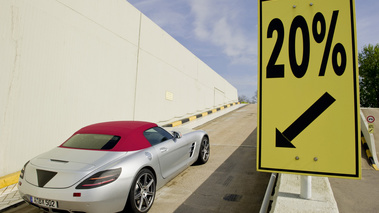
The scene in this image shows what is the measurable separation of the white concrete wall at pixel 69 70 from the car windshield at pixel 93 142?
2663 millimetres

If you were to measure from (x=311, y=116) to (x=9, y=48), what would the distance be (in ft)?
21.6

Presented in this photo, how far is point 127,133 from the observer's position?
392 centimetres

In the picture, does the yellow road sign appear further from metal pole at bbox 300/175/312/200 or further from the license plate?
the license plate

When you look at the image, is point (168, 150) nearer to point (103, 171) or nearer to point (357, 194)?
point (103, 171)

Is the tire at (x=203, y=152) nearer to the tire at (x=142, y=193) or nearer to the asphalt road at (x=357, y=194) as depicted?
the tire at (x=142, y=193)

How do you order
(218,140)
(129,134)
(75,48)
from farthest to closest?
(218,140) < (75,48) < (129,134)

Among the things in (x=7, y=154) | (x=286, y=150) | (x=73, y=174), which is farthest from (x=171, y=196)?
(x=7, y=154)

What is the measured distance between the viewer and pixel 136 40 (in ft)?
35.1

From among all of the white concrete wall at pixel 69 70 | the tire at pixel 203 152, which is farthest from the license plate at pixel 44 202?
the tire at pixel 203 152

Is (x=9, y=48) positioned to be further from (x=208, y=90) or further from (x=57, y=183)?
(x=208, y=90)

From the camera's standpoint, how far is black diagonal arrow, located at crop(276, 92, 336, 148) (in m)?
1.57

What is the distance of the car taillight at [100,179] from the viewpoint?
2873mm

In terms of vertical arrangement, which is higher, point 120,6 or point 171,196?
point 120,6

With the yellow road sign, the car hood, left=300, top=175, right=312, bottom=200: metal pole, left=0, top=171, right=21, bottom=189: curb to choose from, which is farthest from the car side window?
left=0, top=171, right=21, bottom=189: curb
